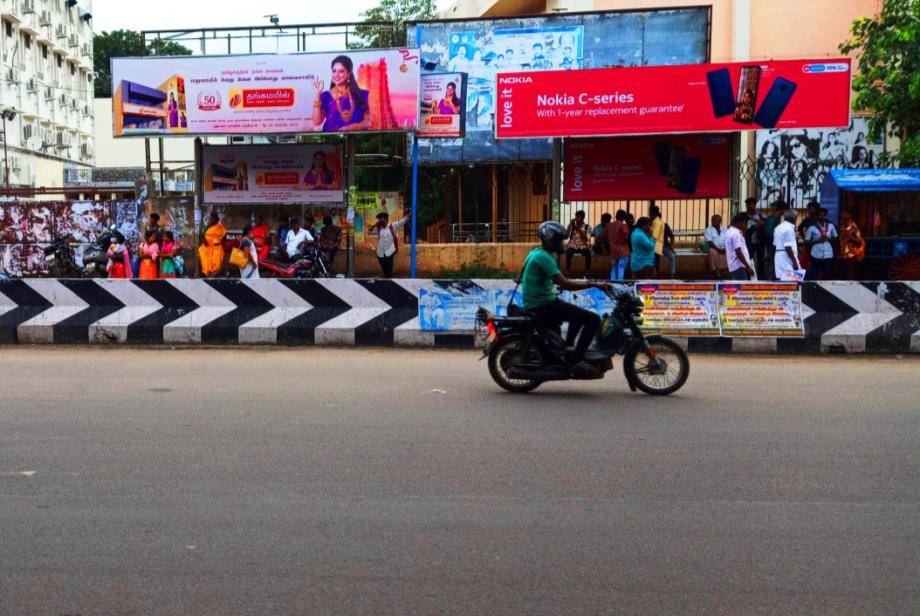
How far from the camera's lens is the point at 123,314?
43.0ft

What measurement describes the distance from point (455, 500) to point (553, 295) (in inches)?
150

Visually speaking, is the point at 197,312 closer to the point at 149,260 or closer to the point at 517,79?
the point at 149,260

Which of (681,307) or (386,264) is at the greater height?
(386,264)

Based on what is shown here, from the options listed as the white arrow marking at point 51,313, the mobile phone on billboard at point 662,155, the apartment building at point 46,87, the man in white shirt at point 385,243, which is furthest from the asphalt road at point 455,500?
the apartment building at point 46,87

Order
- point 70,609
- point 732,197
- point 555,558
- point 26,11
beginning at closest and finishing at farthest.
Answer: point 70,609 → point 555,558 → point 732,197 → point 26,11

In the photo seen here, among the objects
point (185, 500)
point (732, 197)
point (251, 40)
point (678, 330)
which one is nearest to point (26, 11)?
point (251, 40)

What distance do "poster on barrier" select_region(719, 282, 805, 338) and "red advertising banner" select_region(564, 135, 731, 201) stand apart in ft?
23.7

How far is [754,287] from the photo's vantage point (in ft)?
40.8

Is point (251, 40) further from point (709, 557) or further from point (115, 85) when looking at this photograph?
point (709, 557)

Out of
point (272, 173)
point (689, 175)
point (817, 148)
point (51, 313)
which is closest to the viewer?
point (51, 313)

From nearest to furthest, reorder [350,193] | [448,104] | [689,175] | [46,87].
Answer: [448,104] → [689,175] → [350,193] → [46,87]

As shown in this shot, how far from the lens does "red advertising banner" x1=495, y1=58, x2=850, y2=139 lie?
16.8 metres

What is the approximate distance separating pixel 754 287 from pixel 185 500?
8.97m

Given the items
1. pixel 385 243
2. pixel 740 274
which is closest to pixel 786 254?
pixel 740 274
